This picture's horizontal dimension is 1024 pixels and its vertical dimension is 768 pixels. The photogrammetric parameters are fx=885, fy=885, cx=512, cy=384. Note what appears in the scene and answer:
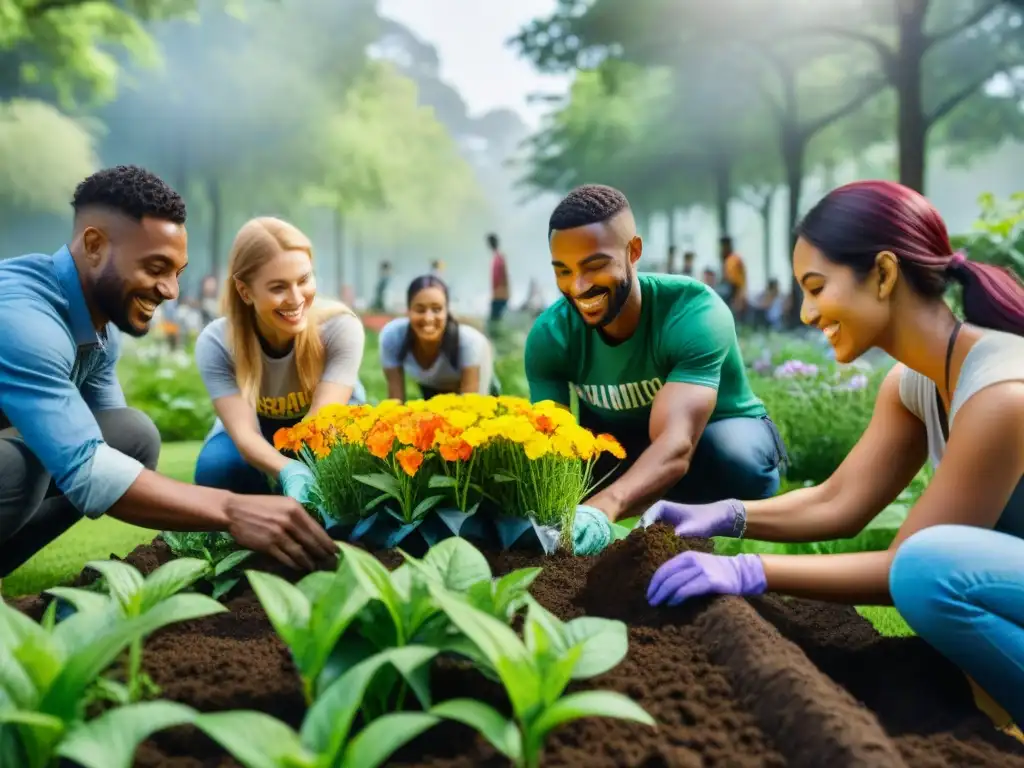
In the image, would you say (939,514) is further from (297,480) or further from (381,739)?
(297,480)

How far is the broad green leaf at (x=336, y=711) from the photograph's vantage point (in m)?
Result: 1.16

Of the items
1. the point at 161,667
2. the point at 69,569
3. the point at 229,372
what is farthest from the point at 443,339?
the point at 161,667

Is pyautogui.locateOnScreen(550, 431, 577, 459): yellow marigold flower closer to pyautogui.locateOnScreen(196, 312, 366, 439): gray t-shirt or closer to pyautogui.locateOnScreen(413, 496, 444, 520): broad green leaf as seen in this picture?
pyautogui.locateOnScreen(413, 496, 444, 520): broad green leaf

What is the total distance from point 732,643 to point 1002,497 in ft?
1.94

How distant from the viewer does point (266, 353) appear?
3.47 metres

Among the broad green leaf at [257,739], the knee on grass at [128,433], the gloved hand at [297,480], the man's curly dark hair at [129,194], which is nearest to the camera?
the broad green leaf at [257,739]

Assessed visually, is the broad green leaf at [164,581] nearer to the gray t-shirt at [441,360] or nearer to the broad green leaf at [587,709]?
the broad green leaf at [587,709]

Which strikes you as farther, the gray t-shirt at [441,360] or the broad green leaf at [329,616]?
the gray t-shirt at [441,360]

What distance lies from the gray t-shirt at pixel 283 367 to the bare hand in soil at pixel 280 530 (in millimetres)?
1288

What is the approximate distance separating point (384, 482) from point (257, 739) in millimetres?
1174

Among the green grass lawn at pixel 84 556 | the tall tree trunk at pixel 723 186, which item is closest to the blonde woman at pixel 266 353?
the green grass lawn at pixel 84 556

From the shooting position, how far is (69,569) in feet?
12.3

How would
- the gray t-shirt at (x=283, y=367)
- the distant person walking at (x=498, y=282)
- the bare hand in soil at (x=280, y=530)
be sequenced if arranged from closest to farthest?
the bare hand in soil at (x=280, y=530) → the gray t-shirt at (x=283, y=367) → the distant person walking at (x=498, y=282)

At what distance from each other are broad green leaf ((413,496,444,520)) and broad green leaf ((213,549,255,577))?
0.45m
